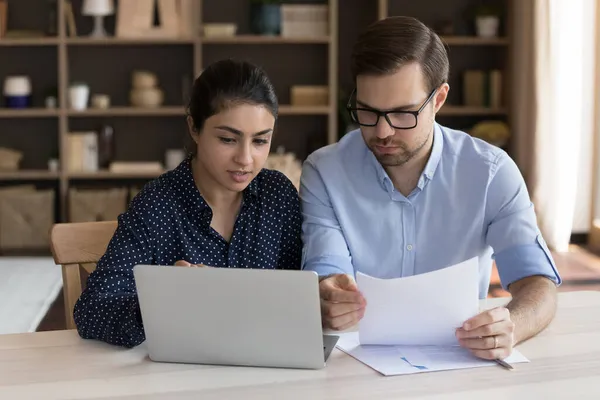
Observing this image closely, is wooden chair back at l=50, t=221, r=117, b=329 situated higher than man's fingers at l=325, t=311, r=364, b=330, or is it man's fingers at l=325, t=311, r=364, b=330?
wooden chair back at l=50, t=221, r=117, b=329

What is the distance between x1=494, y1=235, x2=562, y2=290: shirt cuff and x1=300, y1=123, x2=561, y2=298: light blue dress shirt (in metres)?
0.02

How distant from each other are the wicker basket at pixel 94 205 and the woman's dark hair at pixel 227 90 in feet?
12.0

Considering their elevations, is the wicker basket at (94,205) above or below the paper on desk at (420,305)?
below

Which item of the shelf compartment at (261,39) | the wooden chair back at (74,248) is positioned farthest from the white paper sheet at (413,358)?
the shelf compartment at (261,39)

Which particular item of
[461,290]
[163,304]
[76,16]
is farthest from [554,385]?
[76,16]

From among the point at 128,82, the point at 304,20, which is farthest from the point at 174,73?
the point at 304,20

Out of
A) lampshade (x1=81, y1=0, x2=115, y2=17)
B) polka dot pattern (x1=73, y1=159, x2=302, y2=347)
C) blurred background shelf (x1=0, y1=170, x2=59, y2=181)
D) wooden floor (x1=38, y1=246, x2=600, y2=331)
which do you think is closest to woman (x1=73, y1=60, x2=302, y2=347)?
polka dot pattern (x1=73, y1=159, x2=302, y2=347)

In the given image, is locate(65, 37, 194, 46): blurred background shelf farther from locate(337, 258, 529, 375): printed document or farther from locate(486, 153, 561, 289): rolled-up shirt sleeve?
locate(337, 258, 529, 375): printed document

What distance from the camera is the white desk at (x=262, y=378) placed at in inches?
54.9

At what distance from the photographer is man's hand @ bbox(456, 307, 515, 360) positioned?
5.02 ft

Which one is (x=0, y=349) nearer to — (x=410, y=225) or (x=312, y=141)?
(x=410, y=225)

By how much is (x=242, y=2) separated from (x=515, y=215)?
4.09 metres

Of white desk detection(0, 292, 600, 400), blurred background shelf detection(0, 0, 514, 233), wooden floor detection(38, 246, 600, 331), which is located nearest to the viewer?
white desk detection(0, 292, 600, 400)

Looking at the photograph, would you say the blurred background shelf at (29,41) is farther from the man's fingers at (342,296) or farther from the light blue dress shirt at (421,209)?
the man's fingers at (342,296)
